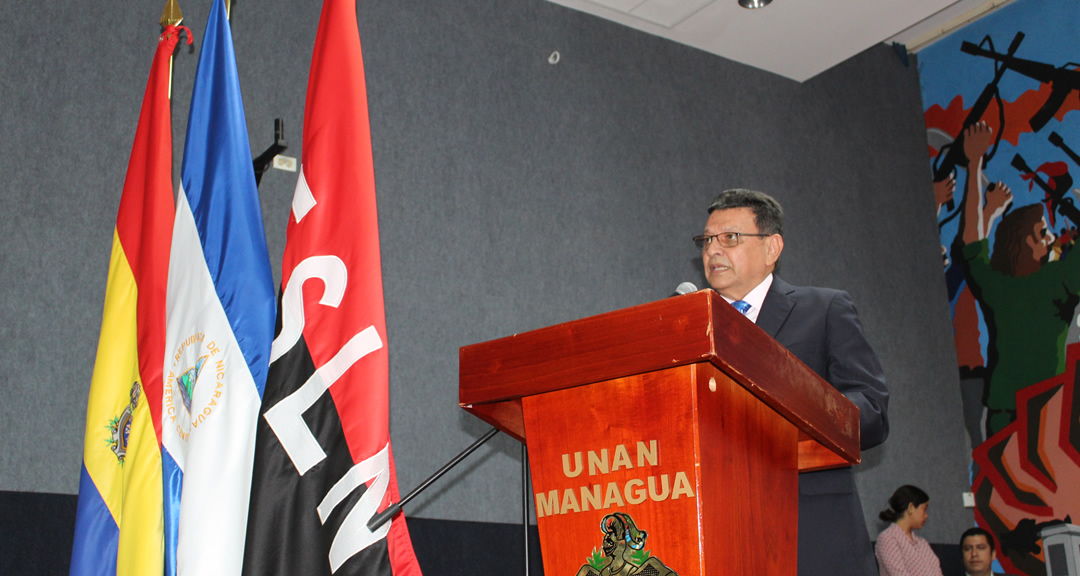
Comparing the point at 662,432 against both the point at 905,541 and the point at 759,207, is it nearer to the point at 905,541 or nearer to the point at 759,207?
the point at 759,207

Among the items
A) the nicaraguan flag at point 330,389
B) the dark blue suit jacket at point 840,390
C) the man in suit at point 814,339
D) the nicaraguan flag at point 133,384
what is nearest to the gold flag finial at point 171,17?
the nicaraguan flag at point 133,384

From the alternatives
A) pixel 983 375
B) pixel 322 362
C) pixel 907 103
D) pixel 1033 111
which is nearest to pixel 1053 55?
pixel 1033 111

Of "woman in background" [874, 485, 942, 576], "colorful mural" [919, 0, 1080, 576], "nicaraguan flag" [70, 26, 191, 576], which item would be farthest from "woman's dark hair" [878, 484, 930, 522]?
"nicaraguan flag" [70, 26, 191, 576]

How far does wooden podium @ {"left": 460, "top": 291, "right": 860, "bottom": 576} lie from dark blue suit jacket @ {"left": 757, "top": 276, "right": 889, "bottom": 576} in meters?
0.32

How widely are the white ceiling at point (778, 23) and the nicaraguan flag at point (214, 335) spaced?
7.03 ft

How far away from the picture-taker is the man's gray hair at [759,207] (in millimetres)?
2064

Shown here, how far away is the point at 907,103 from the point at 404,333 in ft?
11.8

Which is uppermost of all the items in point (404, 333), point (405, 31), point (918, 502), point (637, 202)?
point (405, 31)

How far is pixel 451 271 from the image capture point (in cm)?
365

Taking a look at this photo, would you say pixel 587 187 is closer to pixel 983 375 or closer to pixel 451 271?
pixel 451 271

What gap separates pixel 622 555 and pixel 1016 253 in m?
4.54

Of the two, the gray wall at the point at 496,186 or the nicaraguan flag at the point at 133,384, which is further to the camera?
the gray wall at the point at 496,186

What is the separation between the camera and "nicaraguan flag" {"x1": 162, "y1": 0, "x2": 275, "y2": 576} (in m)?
2.18

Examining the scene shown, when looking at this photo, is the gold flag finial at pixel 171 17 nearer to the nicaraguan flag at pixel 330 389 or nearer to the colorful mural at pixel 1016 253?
the nicaraguan flag at pixel 330 389
